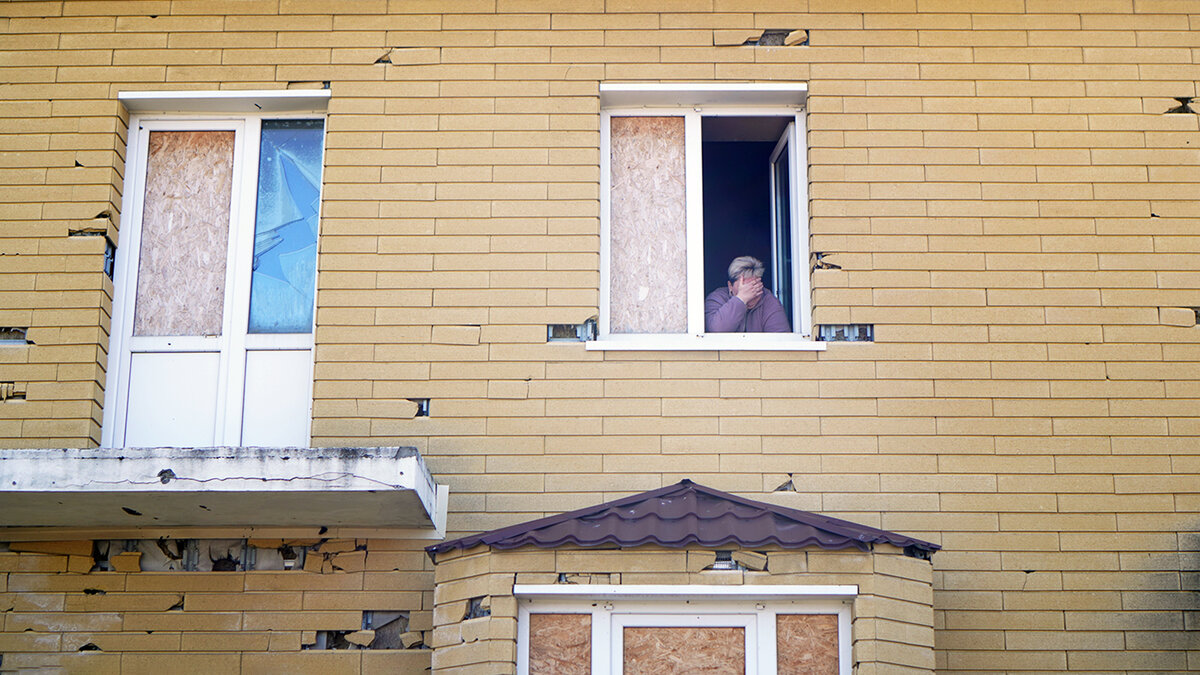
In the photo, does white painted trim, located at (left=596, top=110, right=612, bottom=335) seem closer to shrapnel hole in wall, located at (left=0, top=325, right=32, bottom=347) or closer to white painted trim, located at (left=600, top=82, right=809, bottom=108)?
white painted trim, located at (left=600, top=82, right=809, bottom=108)

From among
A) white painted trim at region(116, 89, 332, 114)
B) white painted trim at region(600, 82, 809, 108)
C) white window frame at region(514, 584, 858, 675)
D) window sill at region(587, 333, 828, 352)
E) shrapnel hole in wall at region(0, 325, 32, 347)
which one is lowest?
white window frame at region(514, 584, 858, 675)

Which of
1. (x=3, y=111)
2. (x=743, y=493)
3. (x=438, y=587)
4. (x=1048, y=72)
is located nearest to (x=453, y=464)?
(x=438, y=587)

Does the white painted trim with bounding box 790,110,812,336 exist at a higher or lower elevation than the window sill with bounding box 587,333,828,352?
higher

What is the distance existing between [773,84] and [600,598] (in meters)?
3.72

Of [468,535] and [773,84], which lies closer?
[468,535]

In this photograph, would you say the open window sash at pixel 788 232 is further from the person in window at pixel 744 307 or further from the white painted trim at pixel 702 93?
the white painted trim at pixel 702 93

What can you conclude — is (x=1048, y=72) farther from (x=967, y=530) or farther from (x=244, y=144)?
(x=244, y=144)

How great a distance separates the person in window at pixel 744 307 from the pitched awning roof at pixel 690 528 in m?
1.68

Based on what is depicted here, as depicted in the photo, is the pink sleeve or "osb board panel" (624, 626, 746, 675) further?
the pink sleeve

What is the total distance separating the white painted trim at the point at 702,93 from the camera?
31.4ft

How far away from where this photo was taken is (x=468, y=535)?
8.66 meters

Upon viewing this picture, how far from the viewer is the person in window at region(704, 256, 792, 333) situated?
371 inches

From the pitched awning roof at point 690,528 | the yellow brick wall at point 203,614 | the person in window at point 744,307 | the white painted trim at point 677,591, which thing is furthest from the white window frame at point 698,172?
the yellow brick wall at point 203,614

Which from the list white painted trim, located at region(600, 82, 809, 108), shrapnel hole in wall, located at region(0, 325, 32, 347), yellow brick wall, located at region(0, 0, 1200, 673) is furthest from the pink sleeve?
shrapnel hole in wall, located at region(0, 325, 32, 347)
